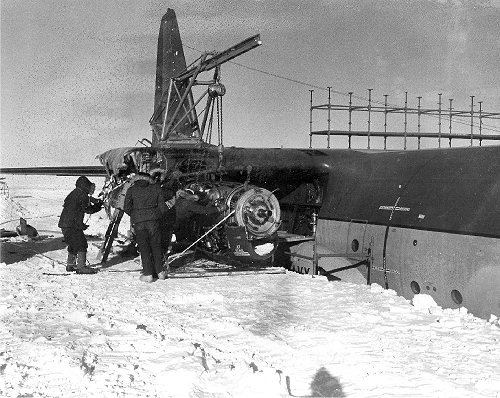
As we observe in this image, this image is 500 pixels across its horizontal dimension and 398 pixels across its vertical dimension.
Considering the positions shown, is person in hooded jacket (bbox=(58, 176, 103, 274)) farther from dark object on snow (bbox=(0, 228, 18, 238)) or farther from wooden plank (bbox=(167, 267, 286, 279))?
dark object on snow (bbox=(0, 228, 18, 238))

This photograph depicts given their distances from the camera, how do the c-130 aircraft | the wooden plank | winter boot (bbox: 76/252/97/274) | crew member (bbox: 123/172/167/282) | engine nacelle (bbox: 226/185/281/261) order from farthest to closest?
winter boot (bbox: 76/252/97/274), engine nacelle (bbox: 226/185/281/261), the wooden plank, crew member (bbox: 123/172/167/282), the c-130 aircraft

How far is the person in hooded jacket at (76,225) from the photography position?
37.1 ft

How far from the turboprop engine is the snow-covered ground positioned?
124 centimetres

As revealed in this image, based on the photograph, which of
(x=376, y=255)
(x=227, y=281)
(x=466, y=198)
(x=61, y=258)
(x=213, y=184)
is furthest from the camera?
(x=61, y=258)

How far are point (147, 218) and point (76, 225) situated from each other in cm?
212

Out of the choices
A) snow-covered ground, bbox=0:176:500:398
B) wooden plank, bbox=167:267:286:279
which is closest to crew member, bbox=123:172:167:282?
wooden plank, bbox=167:267:286:279

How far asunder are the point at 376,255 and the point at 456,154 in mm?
2554

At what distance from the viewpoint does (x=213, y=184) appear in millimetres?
12375

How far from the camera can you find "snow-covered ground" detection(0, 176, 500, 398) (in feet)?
15.8

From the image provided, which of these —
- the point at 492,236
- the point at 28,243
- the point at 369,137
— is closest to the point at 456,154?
the point at 492,236

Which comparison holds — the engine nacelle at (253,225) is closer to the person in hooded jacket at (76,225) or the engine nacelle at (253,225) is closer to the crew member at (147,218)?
the crew member at (147,218)

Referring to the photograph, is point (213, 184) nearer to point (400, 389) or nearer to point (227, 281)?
point (227, 281)

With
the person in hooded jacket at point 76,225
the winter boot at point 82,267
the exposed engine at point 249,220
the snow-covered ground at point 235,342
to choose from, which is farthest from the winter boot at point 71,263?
the exposed engine at point 249,220

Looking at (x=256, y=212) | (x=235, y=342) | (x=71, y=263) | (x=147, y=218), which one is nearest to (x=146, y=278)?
(x=147, y=218)
